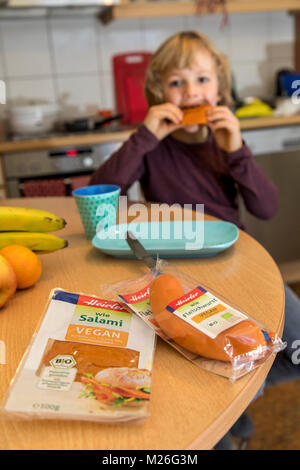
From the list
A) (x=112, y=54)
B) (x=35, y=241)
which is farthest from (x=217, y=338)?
(x=112, y=54)

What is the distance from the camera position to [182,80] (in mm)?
1346

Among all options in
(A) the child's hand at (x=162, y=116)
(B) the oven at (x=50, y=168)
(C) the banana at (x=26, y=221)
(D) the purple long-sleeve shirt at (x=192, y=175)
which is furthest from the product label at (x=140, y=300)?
(B) the oven at (x=50, y=168)

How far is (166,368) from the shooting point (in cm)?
47

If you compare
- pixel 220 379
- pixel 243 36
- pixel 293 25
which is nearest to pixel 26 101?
pixel 243 36

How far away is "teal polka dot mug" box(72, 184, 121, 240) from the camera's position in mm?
820

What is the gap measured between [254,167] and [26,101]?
1.81 m

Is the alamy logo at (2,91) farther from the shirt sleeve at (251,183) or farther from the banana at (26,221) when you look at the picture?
the banana at (26,221)

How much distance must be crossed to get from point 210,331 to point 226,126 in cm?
80

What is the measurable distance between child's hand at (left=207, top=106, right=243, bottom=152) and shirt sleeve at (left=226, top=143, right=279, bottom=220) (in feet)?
0.08

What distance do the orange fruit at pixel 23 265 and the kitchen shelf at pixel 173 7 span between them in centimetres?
193

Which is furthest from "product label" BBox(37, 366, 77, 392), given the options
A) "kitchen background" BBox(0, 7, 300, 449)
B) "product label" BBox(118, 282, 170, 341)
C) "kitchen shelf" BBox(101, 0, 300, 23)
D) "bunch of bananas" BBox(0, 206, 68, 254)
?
"kitchen shelf" BBox(101, 0, 300, 23)

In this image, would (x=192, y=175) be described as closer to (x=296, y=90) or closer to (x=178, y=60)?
(x=178, y=60)

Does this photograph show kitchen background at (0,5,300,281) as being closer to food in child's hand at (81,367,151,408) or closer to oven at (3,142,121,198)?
oven at (3,142,121,198)

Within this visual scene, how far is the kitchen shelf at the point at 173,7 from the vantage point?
2.20m
